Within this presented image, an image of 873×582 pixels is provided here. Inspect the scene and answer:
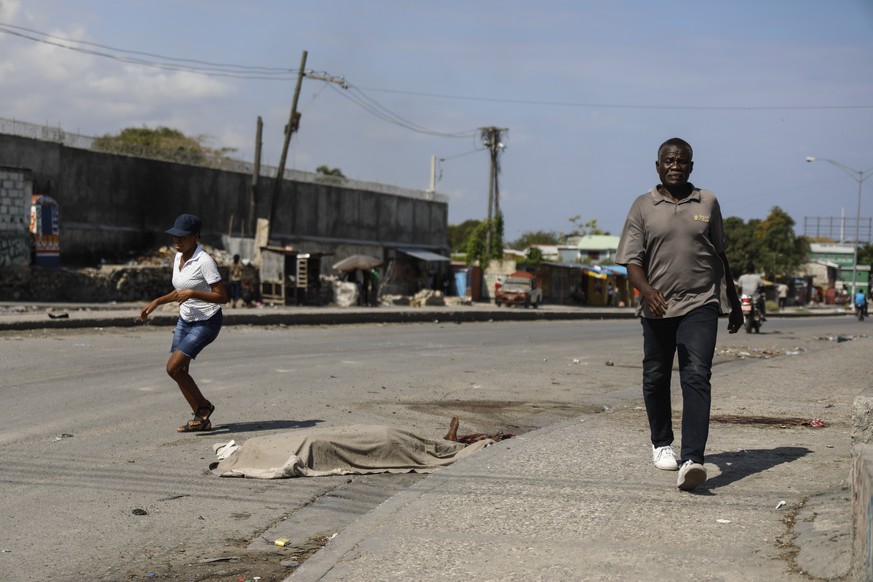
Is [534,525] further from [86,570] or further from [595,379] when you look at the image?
[595,379]

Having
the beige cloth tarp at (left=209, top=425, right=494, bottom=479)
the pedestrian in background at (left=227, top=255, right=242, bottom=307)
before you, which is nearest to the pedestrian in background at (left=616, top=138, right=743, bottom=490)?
the beige cloth tarp at (left=209, top=425, right=494, bottom=479)

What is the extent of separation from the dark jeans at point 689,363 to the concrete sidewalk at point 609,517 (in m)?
0.35

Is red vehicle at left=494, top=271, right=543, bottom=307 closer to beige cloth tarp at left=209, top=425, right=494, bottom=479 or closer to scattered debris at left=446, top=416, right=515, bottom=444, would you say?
scattered debris at left=446, top=416, right=515, bottom=444

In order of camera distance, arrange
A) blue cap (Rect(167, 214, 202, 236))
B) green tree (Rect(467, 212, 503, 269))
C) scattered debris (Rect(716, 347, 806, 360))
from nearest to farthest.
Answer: blue cap (Rect(167, 214, 202, 236)), scattered debris (Rect(716, 347, 806, 360)), green tree (Rect(467, 212, 503, 269))

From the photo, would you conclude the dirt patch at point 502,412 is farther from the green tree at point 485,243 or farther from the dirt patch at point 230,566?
the green tree at point 485,243

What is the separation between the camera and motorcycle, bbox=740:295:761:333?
990 inches

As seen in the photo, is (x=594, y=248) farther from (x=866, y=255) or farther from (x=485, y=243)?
(x=485, y=243)

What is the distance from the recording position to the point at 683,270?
19.6ft

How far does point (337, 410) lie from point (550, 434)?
2710mm

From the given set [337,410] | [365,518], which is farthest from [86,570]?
[337,410]

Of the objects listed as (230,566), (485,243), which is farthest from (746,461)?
(485,243)

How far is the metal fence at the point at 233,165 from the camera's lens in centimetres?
3769

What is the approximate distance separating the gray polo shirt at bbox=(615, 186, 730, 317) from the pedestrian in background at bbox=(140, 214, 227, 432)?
12.3ft

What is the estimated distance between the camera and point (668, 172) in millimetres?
6000
